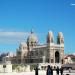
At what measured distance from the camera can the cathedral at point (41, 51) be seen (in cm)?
13638

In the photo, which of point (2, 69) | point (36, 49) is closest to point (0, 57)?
point (36, 49)

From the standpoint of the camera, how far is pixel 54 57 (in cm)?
13538

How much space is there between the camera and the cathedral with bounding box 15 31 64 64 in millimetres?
136375

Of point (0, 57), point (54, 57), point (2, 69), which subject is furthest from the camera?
point (0, 57)

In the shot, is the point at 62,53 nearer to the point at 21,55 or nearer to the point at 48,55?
the point at 48,55

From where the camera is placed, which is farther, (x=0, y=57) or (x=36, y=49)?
(x=0, y=57)

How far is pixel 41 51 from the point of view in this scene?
137875 millimetres

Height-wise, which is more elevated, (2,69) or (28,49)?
(28,49)

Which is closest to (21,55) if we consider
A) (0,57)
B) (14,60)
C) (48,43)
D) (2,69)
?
(14,60)

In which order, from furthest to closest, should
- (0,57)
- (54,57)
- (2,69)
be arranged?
(0,57)
(54,57)
(2,69)

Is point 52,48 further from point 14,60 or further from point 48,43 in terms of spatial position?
point 14,60

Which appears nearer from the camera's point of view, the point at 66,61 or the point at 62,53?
the point at 62,53

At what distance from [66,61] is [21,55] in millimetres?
18469

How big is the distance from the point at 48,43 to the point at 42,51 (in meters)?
3.83
